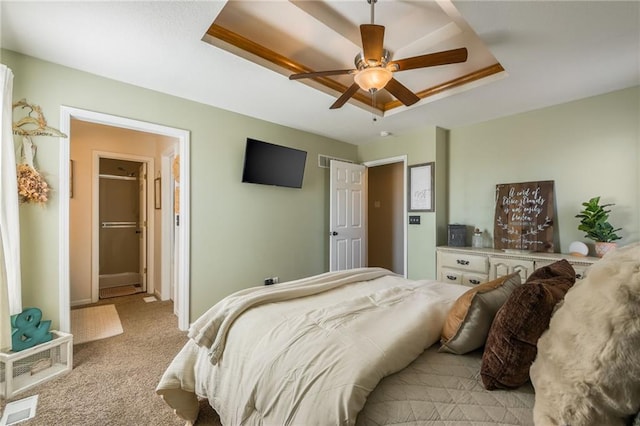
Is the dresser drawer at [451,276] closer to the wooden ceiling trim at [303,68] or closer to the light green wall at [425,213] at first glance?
the light green wall at [425,213]

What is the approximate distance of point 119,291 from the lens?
441 centimetres

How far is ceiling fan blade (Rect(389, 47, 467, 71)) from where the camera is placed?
1.70 metres

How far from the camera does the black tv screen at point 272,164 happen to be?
326 cm

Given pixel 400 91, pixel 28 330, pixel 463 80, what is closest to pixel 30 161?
pixel 28 330

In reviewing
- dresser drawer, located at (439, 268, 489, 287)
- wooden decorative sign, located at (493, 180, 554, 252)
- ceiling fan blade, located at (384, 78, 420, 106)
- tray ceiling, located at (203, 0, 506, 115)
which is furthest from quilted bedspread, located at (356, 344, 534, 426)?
wooden decorative sign, located at (493, 180, 554, 252)

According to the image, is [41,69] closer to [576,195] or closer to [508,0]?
[508,0]

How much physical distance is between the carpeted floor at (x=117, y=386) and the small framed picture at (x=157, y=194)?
1.83 m

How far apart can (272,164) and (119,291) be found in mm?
3329

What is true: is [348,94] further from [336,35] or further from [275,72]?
[275,72]

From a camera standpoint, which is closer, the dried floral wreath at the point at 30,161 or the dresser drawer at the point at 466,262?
the dried floral wreath at the point at 30,161

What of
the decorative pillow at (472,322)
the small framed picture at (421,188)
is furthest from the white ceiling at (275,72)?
the decorative pillow at (472,322)

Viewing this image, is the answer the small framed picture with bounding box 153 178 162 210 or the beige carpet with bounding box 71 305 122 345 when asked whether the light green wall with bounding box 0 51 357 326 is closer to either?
the beige carpet with bounding box 71 305 122 345

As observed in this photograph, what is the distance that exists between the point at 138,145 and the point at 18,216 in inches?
97.9

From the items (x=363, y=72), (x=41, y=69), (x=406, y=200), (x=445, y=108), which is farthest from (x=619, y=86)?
(x=41, y=69)
